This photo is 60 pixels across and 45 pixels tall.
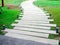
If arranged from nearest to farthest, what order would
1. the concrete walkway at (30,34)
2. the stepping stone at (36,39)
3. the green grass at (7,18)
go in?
the concrete walkway at (30,34), the stepping stone at (36,39), the green grass at (7,18)

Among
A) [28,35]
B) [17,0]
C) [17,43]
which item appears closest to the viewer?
[17,43]

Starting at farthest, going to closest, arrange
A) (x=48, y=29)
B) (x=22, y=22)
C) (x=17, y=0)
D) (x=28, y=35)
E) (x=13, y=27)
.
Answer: (x=17, y=0) → (x=22, y=22) → (x=13, y=27) → (x=48, y=29) → (x=28, y=35)

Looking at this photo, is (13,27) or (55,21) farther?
(55,21)

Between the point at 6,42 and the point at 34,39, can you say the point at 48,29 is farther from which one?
the point at 6,42

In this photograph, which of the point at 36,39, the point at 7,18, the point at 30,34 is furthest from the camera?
the point at 7,18

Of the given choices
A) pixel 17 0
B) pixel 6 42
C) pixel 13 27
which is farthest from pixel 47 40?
pixel 17 0

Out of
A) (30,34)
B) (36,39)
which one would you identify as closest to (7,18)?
(30,34)

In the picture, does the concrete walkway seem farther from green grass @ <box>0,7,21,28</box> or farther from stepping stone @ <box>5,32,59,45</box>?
green grass @ <box>0,7,21,28</box>

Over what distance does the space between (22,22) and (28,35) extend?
113 inches

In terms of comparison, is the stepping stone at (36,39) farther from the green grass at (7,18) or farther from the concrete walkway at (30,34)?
the green grass at (7,18)

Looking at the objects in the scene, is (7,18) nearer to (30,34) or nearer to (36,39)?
(30,34)

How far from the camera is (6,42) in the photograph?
8117 mm

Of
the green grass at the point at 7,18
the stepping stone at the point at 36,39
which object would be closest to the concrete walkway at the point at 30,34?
the stepping stone at the point at 36,39

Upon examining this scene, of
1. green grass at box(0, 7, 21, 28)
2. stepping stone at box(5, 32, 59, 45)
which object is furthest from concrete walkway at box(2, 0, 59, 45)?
green grass at box(0, 7, 21, 28)
